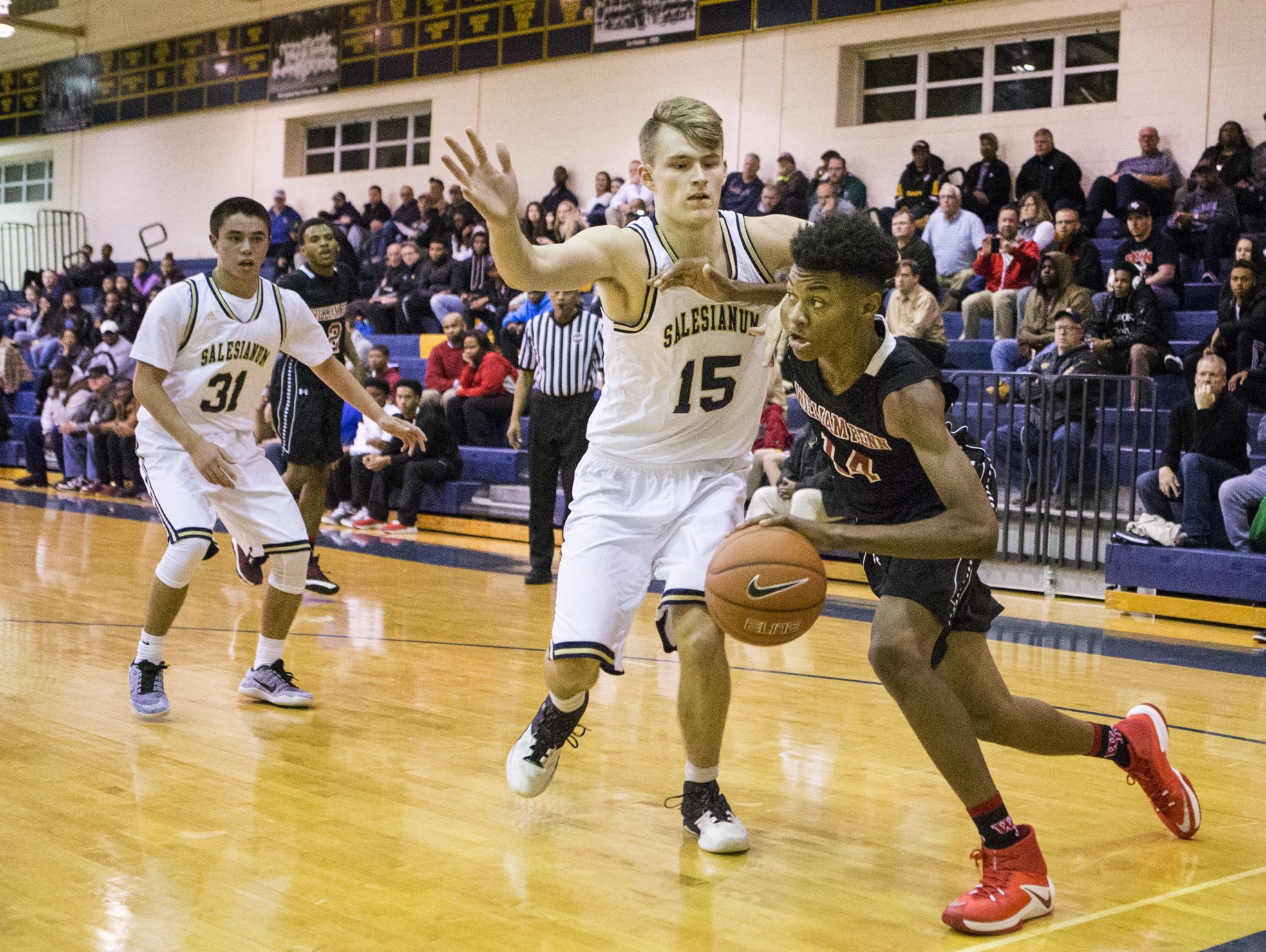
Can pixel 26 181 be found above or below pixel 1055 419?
above

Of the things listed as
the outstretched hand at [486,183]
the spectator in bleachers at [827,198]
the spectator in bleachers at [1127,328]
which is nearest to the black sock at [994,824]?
the outstretched hand at [486,183]

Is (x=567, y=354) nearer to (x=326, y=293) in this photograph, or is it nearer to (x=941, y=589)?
(x=326, y=293)

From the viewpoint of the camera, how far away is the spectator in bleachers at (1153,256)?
1084cm

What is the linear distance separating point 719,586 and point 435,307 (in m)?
12.9

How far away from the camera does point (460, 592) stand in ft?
26.7

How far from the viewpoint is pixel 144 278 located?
806 inches

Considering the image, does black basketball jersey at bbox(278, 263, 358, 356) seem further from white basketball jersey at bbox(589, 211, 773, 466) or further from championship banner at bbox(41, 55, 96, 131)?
championship banner at bbox(41, 55, 96, 131)

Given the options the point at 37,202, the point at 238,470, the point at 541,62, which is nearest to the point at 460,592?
the point at 238,470

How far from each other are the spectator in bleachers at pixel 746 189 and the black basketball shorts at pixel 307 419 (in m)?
8.19

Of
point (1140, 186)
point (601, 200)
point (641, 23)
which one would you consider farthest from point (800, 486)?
point (641, 23)

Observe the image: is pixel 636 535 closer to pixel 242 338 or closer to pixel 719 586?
pixel 719 586

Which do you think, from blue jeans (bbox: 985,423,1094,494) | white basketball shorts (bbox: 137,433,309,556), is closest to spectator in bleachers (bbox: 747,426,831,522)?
blue jeans (bbox: 985,423,1094,494)

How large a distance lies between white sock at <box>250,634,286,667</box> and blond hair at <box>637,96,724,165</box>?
233cm

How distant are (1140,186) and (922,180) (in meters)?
2.37
